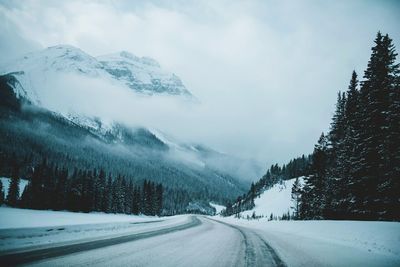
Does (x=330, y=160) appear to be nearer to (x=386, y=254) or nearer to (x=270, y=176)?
(x=386, y=254)

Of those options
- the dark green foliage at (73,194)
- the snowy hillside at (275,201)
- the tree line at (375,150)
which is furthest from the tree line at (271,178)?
the tree line at (375,150)

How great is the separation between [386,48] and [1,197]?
80780 millimetres

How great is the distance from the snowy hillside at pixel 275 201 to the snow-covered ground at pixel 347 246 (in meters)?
109

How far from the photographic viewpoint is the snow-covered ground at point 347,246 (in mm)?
9202

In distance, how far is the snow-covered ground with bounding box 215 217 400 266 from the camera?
9.20m

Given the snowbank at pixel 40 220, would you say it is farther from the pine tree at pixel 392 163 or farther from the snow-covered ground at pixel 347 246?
the pine tree at pixel 392 163

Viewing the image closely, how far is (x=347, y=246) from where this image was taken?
44.7ft

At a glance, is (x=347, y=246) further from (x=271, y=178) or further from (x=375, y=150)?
(x=271, y=178)

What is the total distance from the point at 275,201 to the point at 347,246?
5294 inches

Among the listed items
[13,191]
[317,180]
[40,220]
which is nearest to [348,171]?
[317,180]

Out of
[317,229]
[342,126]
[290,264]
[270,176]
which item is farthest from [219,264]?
[270,176]

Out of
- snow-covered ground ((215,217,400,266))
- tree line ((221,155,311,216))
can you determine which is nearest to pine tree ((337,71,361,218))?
snow-covered ground ((215,217,400,266))

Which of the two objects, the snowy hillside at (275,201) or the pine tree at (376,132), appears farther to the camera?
the snowy hillside at (275,201)

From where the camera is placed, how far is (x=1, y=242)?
948cm
